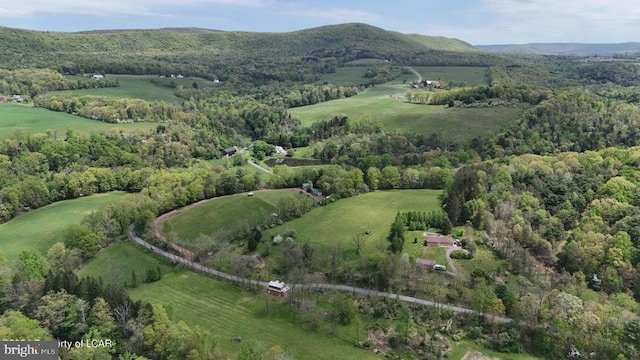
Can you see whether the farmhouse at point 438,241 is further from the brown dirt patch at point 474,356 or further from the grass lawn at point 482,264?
the brown dirt patch at point 474,356

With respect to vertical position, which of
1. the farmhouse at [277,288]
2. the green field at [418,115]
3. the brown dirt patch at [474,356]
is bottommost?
the brown dirt patch at [474,356]

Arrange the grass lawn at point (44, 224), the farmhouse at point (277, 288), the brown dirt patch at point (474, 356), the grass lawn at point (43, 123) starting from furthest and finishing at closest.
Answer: the grass lawn at point (43, 123) → the grass lawn at point (44, 224) → the farmhouse at point (277, 288) → the brown dirt patch at point (474, 356)

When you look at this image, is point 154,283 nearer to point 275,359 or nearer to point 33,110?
point 275,359

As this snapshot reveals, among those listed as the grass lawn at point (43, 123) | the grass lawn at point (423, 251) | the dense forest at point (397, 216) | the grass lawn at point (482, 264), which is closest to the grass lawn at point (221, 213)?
the dense forest at point (397, 216)

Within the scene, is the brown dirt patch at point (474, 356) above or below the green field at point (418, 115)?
below

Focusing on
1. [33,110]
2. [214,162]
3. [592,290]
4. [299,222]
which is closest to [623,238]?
[592,290]

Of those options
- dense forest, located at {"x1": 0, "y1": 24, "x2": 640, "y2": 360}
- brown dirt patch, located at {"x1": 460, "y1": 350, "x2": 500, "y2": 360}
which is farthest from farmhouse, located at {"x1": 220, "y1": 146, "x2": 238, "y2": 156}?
brown dirt patch, located at {"x1": 460, "y1": 350, "x2": 500, "y2": 360}

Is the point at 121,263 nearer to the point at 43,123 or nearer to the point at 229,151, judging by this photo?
the point at 229,151
